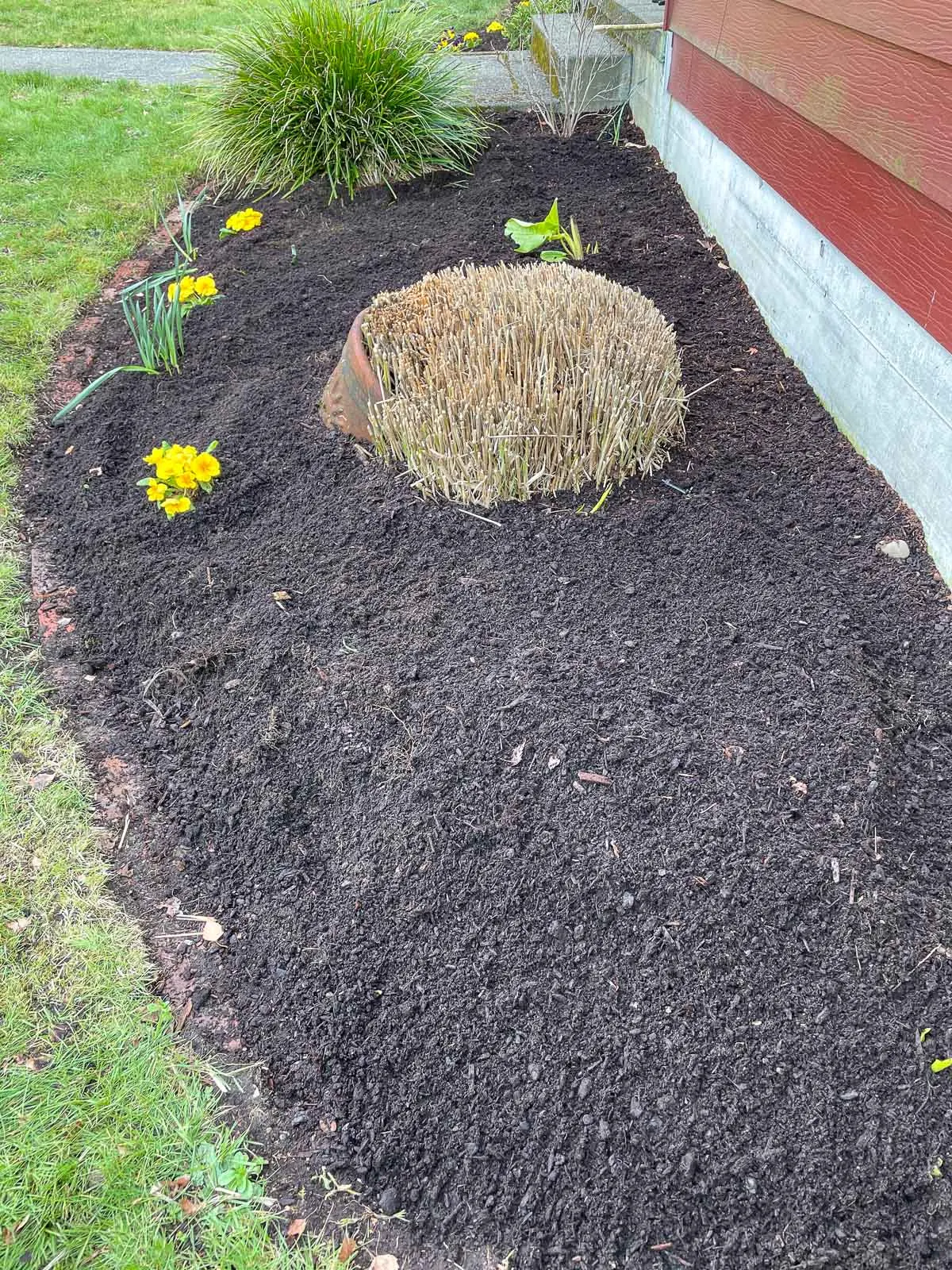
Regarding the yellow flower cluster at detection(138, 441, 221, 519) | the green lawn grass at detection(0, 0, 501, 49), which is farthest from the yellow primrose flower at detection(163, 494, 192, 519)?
the green lawn grass at detection(0, 0, 501, 49)

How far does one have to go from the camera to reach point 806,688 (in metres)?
2.06

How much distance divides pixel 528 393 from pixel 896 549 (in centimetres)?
119

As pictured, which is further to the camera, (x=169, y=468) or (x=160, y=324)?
(x=160, y=324)

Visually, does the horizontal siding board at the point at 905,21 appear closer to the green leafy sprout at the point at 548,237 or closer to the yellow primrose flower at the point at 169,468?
the green leafy sprout at the point at 548,237

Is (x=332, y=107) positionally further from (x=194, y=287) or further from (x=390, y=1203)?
(x=390, y=1203)

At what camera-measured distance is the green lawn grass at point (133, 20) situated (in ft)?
27.2

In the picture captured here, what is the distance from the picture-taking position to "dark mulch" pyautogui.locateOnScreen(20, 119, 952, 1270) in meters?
1.44

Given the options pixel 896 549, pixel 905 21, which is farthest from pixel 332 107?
pixel 896 549

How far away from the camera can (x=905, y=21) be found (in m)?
2.35

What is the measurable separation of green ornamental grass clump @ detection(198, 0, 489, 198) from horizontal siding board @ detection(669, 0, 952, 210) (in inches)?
73.2

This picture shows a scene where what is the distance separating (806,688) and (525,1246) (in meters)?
1.33

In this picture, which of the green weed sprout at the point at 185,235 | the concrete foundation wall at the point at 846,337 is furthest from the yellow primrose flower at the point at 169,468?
the concrete foundation wall at the point at 846,337

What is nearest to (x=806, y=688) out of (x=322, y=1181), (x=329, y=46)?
(x=322, y=1181)

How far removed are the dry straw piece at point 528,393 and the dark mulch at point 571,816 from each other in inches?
4.8
